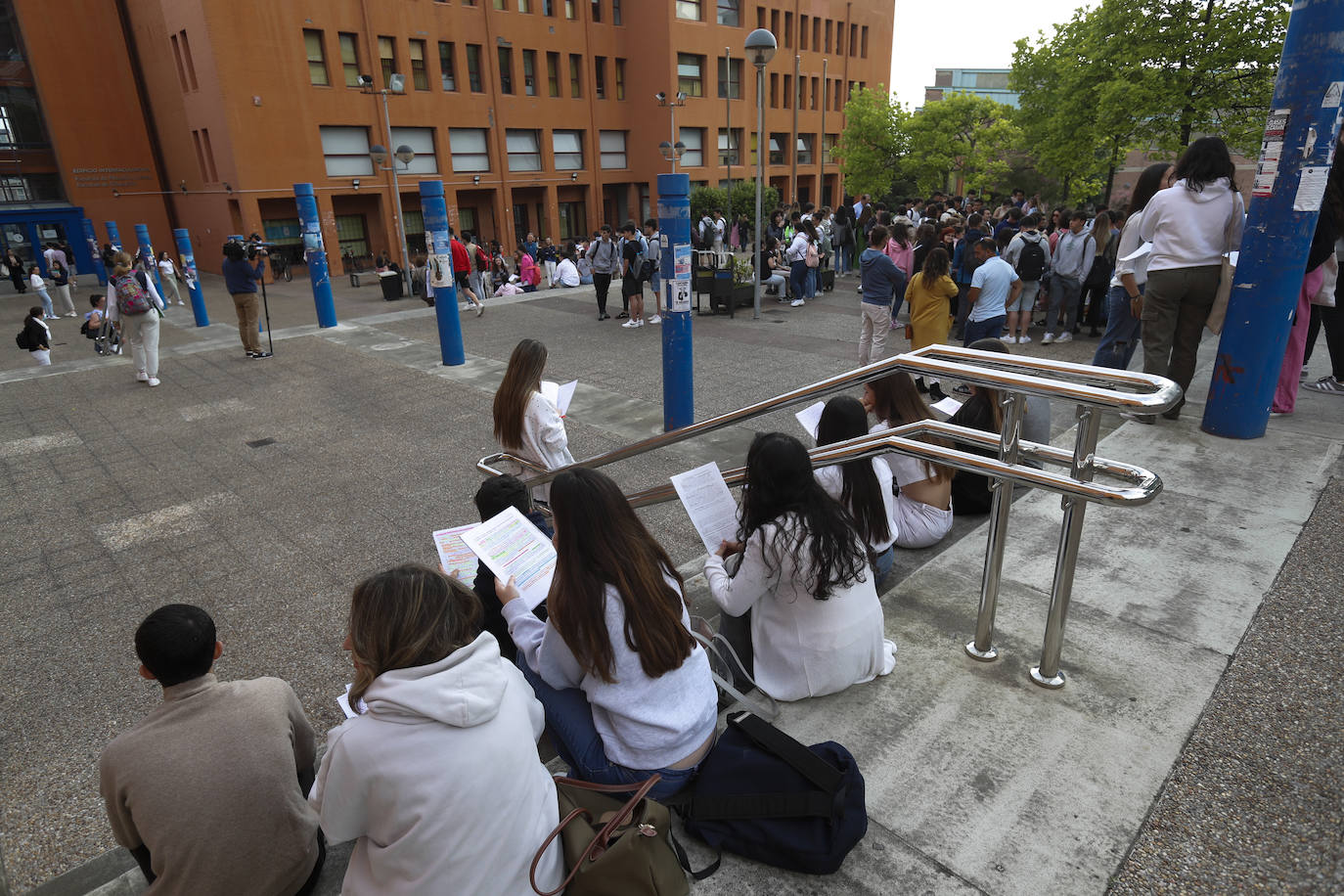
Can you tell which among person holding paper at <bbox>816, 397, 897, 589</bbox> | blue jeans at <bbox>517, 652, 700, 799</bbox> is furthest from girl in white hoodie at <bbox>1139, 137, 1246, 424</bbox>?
blue jeans at <bbox>517, 652, 700, 799</bbox>

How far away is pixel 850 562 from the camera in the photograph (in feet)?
9.52

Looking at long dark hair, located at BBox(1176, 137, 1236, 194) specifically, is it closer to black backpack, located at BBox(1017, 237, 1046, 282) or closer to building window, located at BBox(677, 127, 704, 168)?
black backpack, located at BBox(1017, 237, 1046, 282)

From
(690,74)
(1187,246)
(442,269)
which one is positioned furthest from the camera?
(690,74)

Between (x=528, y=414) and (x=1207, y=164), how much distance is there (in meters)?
5.64

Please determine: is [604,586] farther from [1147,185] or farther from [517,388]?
[1147,185]

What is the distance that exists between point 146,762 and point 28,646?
333 cm

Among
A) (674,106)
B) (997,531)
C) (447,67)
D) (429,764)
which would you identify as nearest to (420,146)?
(447,67)

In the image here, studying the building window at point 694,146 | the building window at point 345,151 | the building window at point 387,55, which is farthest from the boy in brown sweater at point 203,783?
the building window at point 694,146

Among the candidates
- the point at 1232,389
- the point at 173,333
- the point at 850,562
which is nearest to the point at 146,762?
the point at 850,562

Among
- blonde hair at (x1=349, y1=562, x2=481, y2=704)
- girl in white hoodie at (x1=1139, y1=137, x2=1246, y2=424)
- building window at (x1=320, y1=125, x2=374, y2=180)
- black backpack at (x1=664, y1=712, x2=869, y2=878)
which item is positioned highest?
building window at (x1=320, y1=125, x2=374, y2=180)

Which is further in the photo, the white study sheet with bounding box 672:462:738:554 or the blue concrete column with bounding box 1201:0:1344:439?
the blue concrete column with bounding box 1201:0:1344:439

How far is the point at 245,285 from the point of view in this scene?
12.2m

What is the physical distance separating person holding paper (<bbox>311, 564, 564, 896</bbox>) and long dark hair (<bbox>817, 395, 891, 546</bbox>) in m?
2.10

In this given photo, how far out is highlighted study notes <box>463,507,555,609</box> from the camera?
3111 mm
